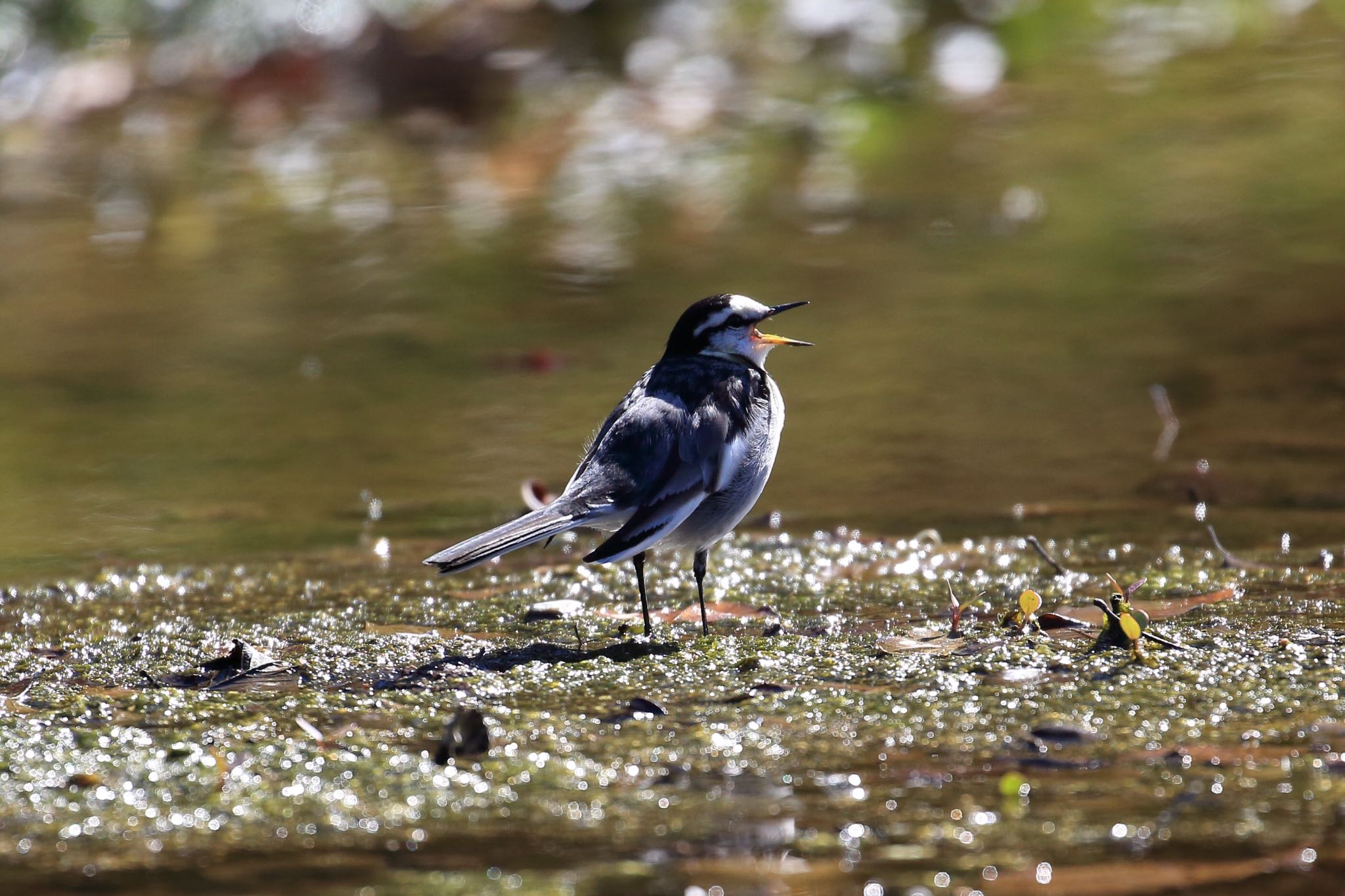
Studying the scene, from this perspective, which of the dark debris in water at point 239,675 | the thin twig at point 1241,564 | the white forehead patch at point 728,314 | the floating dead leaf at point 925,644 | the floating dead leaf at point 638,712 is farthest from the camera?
the white forehead patch at point 728,314

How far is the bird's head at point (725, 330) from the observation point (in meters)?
5.58

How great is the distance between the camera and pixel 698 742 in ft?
11.3

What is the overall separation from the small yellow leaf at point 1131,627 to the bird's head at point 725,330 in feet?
6.33

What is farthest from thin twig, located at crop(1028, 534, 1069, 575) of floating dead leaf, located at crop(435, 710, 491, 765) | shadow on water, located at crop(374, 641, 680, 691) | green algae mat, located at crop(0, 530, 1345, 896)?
floating dead leaf, located at crop(435, 710, 491, 765)

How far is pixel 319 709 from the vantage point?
3746 mm

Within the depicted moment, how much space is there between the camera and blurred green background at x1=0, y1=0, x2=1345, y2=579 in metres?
6.72

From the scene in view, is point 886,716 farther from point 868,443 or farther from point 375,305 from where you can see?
point 375,305

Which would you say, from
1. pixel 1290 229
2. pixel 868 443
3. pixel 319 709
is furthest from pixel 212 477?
pixel 1290 229

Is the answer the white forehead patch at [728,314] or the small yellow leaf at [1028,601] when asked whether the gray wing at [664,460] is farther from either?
the small yellow leaf at [1028,601]

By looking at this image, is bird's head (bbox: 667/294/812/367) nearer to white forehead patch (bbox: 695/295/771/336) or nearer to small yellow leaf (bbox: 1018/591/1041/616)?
white forehead patch (bbox: 695/295/771/336)

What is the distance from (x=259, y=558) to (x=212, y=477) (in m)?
1.36

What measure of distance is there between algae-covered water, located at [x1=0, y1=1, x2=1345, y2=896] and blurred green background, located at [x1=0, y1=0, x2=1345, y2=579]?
51mm

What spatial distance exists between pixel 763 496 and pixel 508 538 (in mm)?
2444

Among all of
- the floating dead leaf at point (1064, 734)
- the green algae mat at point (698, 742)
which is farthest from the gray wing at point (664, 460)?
the floating dead leaf at point (1064, 734)
